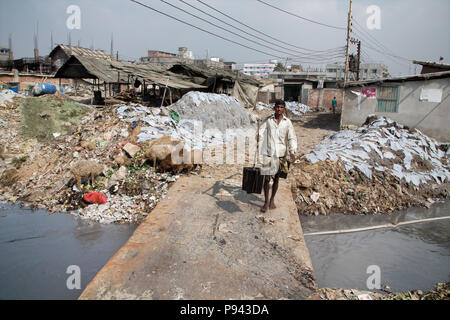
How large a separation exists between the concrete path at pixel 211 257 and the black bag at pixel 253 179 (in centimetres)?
38

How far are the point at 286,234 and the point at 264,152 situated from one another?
1.16 m

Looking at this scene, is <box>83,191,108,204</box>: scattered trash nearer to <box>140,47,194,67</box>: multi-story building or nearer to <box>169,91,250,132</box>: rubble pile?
<box>169,91,250,132</box>: rubble pile

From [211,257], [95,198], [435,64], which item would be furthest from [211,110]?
[435,64]

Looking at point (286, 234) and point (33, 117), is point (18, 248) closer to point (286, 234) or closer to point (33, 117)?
point (286, 234)

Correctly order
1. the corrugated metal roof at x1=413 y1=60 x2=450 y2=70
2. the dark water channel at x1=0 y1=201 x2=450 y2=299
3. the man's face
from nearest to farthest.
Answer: the dark water channel at x1=0 y1=201 x2=450 y2=299
the man's face
the corrugated metal roof at x1=413 y1=60 x2=450 y2=70

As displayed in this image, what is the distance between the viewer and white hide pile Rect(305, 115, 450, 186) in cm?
686

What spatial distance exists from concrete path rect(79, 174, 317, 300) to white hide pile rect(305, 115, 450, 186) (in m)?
3.11

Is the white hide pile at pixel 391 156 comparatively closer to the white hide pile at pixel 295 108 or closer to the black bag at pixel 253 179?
the black bag at pixel 253 179

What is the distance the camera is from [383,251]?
4.56 metres

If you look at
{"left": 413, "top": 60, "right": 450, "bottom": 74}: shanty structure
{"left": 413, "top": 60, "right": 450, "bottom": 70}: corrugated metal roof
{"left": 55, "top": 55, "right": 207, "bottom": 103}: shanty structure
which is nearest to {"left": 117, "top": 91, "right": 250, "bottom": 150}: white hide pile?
{"left": 55, "top": 55, "right": 207, "bottom": 103}: shanty structure

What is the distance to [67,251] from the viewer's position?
4.21m

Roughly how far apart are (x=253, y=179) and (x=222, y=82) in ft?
42.3

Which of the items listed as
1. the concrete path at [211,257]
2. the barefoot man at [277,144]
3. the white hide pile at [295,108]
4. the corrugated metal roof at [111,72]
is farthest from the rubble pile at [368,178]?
the white hide pile at [295,108]
